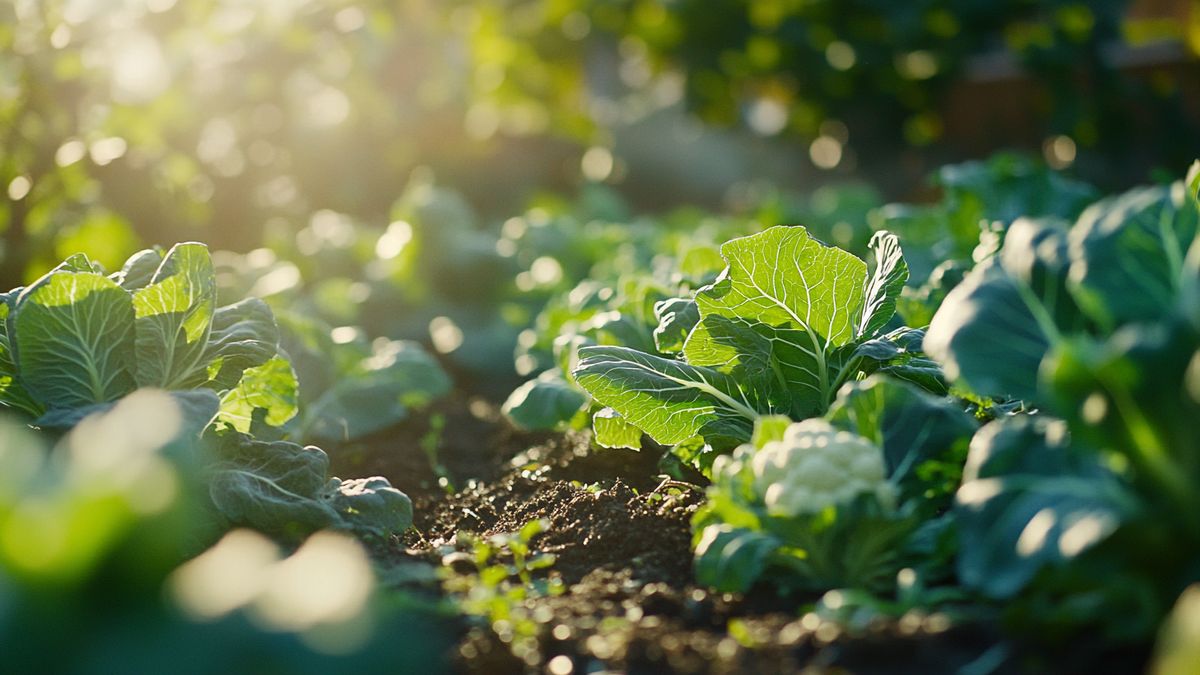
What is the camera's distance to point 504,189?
690 cm

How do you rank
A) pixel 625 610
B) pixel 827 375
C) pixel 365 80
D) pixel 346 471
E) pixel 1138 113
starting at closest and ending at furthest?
pixel 625 610
pixel 827 375
pixel 346 471
pixel 365 80
pixel 1138 113

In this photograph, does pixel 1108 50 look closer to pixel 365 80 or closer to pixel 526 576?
pixel 365 80

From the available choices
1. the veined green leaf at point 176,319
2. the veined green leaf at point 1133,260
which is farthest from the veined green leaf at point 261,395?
the veined green leaf at point 1133,260

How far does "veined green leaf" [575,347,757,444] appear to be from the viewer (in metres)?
2.07

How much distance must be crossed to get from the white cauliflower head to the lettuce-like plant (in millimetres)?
1011

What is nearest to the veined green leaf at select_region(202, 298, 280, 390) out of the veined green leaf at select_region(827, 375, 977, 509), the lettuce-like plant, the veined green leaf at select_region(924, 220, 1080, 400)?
the lettuce-like plant

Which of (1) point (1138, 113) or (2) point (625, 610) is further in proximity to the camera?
(1) point (1138, 113)

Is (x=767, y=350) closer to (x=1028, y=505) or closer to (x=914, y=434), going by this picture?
(x=914, y=434)

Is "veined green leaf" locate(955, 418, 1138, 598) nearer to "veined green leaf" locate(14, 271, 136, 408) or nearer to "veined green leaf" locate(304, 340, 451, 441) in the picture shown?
"veined green leaf" locate(14, 271, 136, 408)

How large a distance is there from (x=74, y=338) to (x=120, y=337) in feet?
0.27

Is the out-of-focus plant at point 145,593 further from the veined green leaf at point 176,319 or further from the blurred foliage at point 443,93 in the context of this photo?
the blurred foliage at point 443,93

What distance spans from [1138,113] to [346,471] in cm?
616

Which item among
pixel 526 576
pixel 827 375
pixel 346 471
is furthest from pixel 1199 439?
pixel 346 471

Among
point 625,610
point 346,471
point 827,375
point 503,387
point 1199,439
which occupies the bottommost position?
point 503,387
